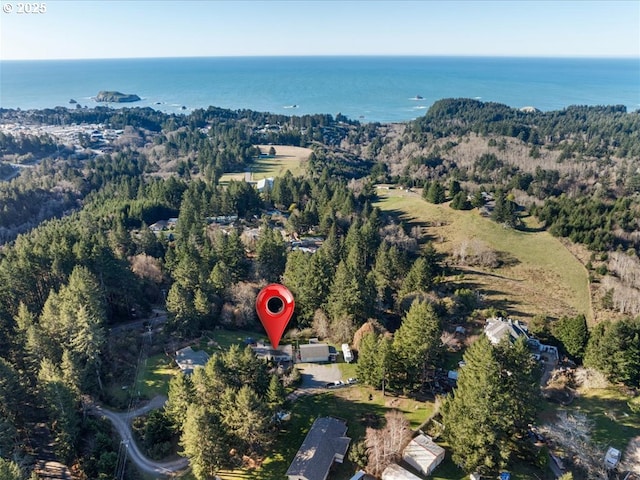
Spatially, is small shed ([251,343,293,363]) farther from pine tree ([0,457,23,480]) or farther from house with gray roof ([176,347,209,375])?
pine tree ([0,457,23,480])

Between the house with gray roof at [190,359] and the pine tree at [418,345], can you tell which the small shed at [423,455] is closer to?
the pine tree at [418,345]

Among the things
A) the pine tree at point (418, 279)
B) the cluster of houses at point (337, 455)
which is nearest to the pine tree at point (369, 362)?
the cluster of houses at point (337, 455)

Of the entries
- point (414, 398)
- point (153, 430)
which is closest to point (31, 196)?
point (153, 430)

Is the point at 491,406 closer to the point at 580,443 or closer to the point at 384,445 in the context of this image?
the point at 384,445

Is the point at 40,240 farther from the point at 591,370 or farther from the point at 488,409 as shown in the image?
the point at 591,370

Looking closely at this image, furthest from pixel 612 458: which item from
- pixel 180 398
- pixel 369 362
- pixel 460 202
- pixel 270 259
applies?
pixel 460 202

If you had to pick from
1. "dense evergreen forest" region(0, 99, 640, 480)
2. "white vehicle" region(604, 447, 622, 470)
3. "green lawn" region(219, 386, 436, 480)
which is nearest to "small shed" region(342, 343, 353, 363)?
"dense evergreen forest" region(0, 99, 640, 480)
